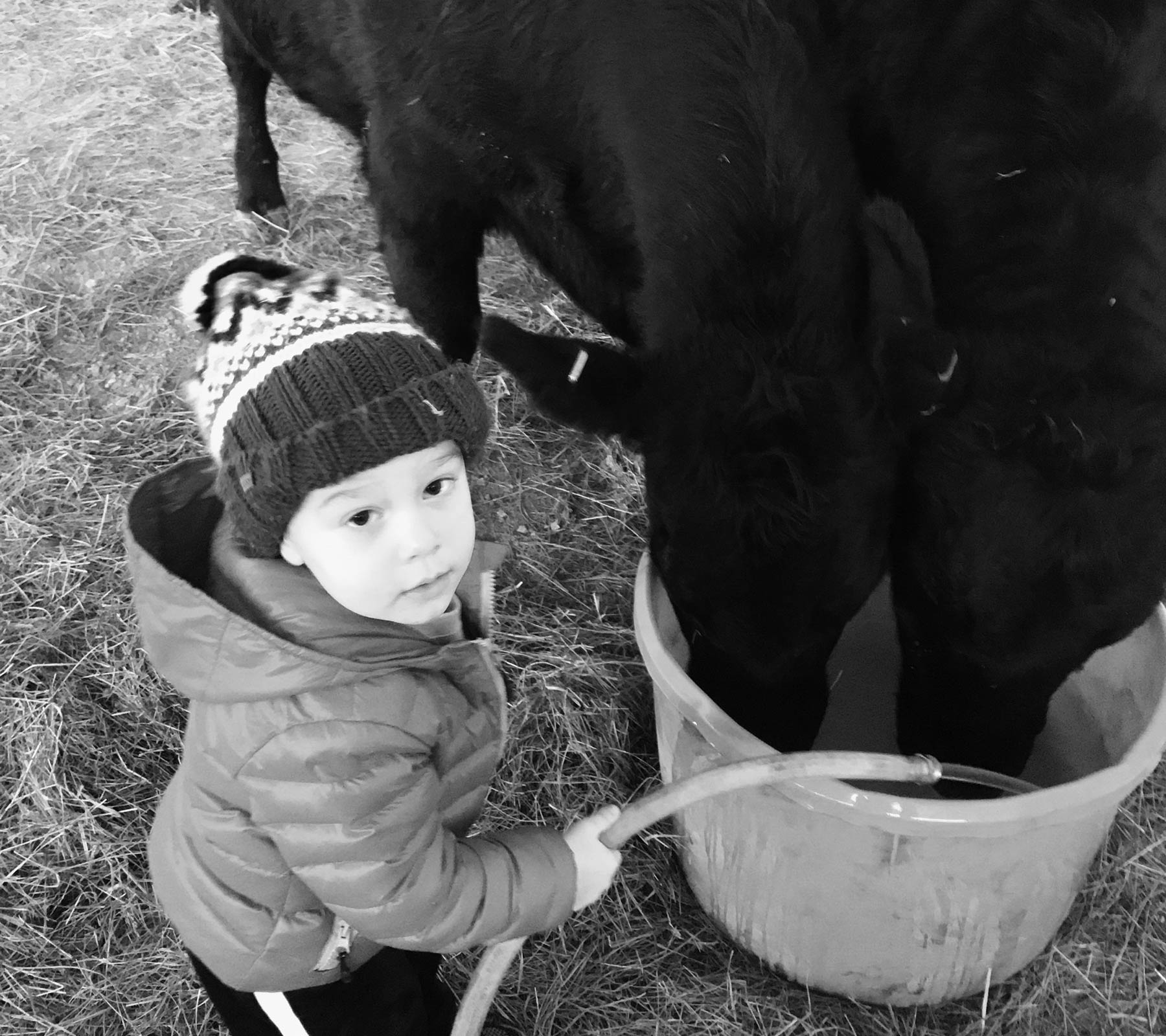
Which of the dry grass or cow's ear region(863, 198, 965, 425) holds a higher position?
cow's ear region(863, 198, 965, 425)

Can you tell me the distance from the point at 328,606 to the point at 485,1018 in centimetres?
101

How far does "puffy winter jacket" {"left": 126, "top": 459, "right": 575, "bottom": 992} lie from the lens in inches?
49.1

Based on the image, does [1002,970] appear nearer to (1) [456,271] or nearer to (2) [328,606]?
(2) [328,606]

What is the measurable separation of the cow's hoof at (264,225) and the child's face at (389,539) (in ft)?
8.46

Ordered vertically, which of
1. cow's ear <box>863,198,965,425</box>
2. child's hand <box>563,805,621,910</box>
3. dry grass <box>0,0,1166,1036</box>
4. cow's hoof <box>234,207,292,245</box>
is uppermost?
cow's ear <box>863,198,965,425</box>

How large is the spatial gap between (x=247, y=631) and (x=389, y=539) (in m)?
0.21

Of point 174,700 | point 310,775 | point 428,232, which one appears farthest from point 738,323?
point 174,700

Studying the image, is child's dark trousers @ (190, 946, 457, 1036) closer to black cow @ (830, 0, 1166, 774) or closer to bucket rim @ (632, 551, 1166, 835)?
bucket rim @ (632, 551, 1166, 835)

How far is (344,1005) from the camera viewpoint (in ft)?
4.89

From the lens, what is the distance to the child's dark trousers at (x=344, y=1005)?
1.45 metres

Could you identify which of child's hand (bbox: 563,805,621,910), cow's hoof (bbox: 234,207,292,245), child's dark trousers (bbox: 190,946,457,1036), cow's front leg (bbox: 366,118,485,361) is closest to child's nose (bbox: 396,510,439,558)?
child's hand (bbox: 563,805,621,910)

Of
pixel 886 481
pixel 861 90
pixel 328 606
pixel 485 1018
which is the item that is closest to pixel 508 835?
pixel 328 606

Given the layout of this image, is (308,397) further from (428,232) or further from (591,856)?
(428,232)

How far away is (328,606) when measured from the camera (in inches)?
51.3
